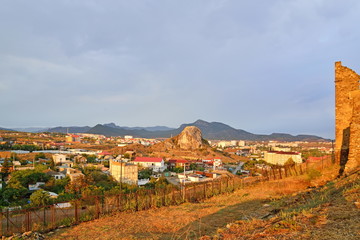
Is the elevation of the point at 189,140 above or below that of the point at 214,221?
below

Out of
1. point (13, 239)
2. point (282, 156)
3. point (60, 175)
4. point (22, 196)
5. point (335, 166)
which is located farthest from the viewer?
point (282, 156)

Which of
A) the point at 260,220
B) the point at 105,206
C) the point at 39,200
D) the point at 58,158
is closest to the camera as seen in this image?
the point at 260,220

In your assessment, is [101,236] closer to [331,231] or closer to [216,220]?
[216,220]

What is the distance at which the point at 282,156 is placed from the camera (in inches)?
2153

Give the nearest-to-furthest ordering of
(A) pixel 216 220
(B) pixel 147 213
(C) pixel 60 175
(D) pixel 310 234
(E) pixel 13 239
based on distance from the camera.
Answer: (D) pixel 310 234
(E) pixel 13 239
(A) pixel 216 220
(B) pixel 147 213
(C) pixel 60 175

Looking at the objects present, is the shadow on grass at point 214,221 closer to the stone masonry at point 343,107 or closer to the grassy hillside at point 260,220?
the grassy hillside at point 260,220

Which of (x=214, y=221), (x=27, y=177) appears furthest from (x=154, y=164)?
(x=214, y=221)

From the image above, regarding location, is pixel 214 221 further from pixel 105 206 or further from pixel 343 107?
pixel 343 107

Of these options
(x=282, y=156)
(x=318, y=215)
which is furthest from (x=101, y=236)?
(x=282, y=156)

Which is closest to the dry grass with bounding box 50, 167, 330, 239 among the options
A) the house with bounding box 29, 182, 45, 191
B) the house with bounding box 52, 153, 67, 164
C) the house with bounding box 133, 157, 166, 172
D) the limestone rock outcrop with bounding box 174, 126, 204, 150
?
the house with bounding box 29, 182, 45, 191

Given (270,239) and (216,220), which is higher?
(270,239)

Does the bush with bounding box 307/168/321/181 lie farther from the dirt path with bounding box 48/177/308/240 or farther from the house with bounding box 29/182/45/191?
the house with bounding box 29/182/45/191

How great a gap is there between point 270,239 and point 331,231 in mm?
887

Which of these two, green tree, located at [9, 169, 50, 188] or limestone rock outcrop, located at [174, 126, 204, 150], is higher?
limestone rock outcrop, located at [174, 126, 204, 150]
